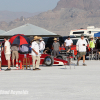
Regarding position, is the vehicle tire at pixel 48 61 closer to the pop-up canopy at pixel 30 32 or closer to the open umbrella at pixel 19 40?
the open umbrella at pixel 19 40

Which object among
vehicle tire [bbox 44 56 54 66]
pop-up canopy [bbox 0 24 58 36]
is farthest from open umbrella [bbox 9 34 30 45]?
pop-up canopy [bbox 0 24 58 36]

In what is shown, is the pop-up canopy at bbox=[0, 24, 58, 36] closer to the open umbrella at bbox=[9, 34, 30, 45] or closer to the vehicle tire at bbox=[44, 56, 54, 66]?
the vehicle tire at bbox=[44, 56, 54, 66]

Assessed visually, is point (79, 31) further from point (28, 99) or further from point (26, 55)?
point (28, 99)

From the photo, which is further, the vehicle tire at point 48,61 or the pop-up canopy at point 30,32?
the pop-up canopy at point 30,32

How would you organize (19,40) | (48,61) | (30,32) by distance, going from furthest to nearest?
(30,32) < (48,61) < (19,40)

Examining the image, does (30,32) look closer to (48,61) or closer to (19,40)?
(48,61)

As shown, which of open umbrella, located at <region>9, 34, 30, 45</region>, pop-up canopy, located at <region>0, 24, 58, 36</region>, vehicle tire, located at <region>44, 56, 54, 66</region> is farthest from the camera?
pop-up canopy, located at <region>0, 24, 58, 36</region>

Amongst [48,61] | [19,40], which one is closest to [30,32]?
[48,61]

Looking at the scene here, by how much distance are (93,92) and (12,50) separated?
904 centimetres

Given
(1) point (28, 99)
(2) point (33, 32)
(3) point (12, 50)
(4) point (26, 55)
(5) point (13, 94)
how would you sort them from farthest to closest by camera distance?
(2) point (33, 32) < (4) point (26, 55) < (3) point (12, 50) < (5) point (13, 94) < (1) point (28, 99)

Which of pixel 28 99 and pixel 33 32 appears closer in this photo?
pixel 28 99

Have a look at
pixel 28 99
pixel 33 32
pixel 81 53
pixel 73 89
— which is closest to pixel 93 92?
pixel 73 89

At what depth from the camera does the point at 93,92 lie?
8.14 meters

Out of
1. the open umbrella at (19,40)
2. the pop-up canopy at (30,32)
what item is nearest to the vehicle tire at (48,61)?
the open umbrella at (19,40)
